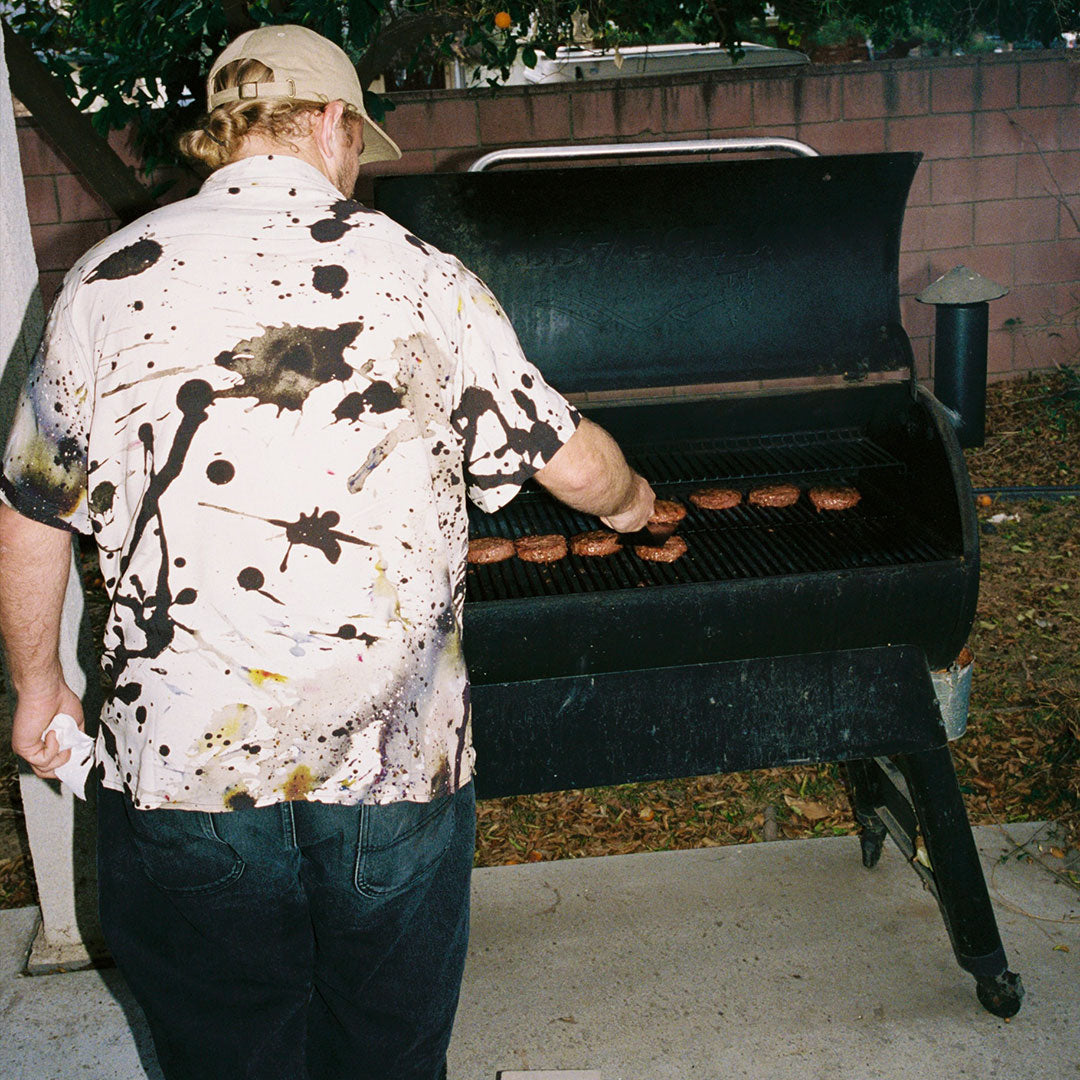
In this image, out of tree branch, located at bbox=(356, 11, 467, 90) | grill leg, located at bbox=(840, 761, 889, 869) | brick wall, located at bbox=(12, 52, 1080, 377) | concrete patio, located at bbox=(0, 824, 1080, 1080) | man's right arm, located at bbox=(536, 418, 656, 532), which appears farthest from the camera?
brick wall, located at bbox=(12, 52, 1080, 377)

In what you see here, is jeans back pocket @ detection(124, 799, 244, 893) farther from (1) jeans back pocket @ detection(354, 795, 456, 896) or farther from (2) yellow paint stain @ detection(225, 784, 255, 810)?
(1) jeans back pocket @ detection(354, 795, 456, 896)

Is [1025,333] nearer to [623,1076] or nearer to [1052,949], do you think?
[1052,949]

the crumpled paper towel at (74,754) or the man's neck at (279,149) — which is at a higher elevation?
the man's neck at (279,149)

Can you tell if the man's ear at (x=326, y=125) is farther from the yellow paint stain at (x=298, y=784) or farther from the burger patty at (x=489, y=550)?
the burger patty at (x=489, y=550)

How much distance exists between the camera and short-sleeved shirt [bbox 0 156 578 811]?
1378 millimetres

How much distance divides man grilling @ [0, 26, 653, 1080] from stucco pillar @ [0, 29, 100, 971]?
2.72ft

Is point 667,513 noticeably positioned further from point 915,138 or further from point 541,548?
point 915,138

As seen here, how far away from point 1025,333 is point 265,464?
229 inches

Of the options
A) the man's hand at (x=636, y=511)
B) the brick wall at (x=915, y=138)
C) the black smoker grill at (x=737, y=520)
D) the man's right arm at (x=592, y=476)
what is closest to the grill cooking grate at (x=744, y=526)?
the black smoker grill at (x=737, y=520)

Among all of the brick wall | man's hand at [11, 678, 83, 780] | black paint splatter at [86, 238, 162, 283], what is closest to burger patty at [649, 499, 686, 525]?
man's hand at [11, 678, 83, 780]

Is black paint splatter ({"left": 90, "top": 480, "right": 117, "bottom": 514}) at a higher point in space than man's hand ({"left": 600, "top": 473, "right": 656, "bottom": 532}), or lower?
higher

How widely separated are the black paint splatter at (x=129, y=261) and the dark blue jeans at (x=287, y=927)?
74cm

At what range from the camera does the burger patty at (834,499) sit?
2.87m

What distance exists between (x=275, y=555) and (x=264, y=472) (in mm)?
110
